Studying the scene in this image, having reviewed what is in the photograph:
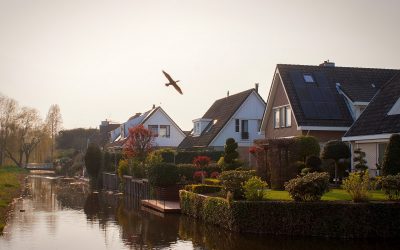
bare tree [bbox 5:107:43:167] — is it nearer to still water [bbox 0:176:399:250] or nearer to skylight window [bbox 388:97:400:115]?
still water [bbox 0:176:399:250]

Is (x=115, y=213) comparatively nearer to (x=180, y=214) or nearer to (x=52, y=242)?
(x=180, y=214)

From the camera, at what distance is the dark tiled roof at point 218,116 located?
155 feet

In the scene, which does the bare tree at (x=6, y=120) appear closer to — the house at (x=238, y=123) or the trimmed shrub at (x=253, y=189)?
the house at (x=238, y=123)

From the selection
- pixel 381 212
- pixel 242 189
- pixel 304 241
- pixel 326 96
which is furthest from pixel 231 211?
pixel 326 96

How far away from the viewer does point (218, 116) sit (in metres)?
49.8

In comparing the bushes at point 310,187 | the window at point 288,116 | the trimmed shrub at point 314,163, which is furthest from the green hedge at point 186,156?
the bushes at point 310,187

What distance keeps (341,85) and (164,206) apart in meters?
15.6

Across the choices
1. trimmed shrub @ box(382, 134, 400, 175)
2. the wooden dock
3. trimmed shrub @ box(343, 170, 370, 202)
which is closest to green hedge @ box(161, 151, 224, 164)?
the wooden dock

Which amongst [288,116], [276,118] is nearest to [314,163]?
[288,116]

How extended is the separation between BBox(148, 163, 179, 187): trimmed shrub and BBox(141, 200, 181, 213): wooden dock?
1082mm

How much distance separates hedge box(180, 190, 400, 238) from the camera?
18922mm

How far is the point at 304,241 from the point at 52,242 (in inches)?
328

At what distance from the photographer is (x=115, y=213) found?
2823 centimetres

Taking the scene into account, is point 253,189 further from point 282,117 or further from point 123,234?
point 282,117
